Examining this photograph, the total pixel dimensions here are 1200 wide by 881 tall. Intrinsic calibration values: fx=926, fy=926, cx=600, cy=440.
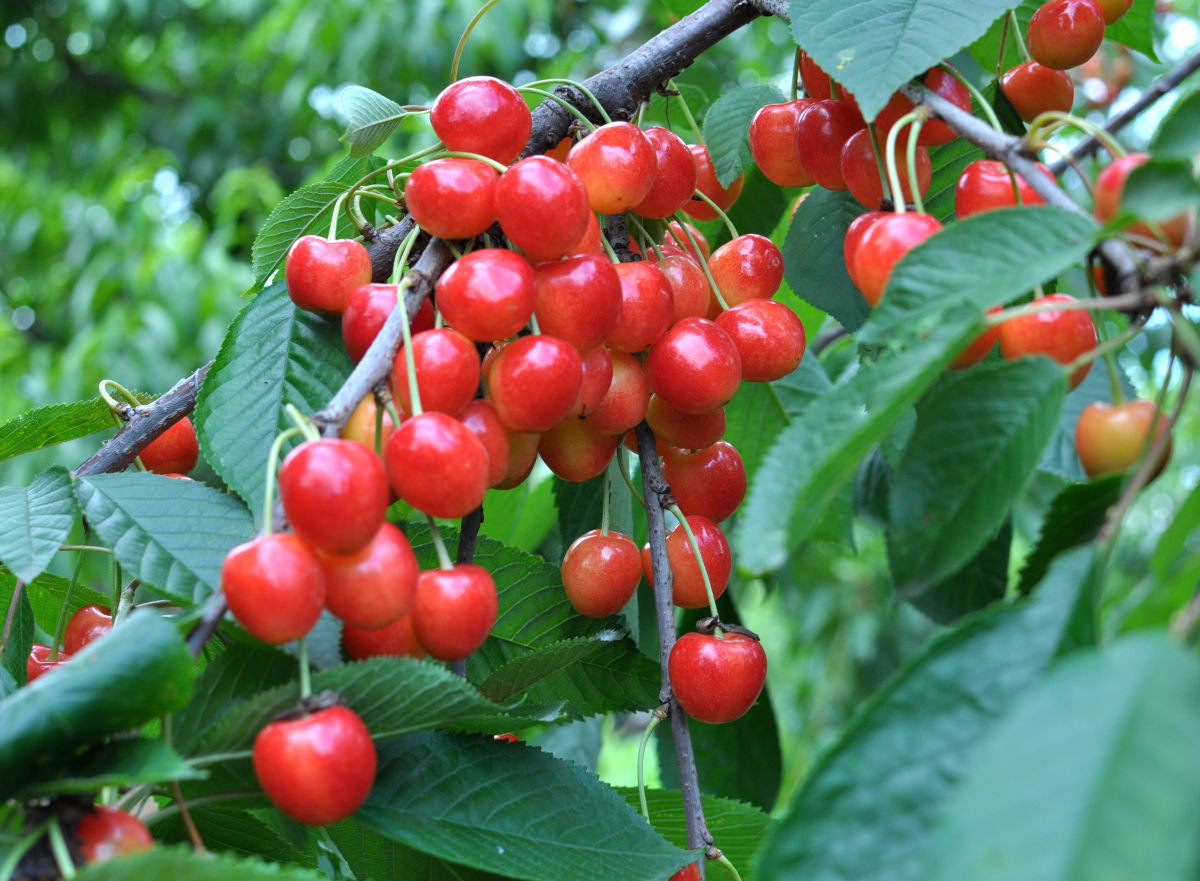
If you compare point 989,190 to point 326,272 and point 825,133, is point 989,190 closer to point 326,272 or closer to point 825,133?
point 825,133

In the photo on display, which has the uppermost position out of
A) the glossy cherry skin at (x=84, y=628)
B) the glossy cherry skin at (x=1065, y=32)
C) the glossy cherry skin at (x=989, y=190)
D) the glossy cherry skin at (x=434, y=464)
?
the glossy cherry skin at (x=1065, y=32)

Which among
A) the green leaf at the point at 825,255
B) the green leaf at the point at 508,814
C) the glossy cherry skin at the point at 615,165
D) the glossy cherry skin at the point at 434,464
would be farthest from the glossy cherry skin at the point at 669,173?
the green leaf at the point at 508,814

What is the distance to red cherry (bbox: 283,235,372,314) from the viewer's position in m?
0.60

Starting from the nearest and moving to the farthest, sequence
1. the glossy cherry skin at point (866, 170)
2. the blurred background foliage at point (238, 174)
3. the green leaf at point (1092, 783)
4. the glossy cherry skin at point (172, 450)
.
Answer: the green leaf at point (1092, 783)
the glossy cherry skin at point (866, 170)
the glossy cherry skin at point (172, 450)
the blurred background foliage at point (238, 174)

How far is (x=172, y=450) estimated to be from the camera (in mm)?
758

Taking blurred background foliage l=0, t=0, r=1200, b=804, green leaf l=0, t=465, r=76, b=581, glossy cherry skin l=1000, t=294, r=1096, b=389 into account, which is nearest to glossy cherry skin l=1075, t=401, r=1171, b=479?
glossy cherry skin l=1000, t=294, r=1096, b=389

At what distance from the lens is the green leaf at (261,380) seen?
58cm

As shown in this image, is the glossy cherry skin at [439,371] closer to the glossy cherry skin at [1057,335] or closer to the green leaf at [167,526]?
the green leaf at [167,526]

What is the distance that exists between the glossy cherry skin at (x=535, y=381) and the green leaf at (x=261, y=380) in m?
0.15

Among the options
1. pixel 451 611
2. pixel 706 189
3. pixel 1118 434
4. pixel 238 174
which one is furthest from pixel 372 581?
pixel 238 174

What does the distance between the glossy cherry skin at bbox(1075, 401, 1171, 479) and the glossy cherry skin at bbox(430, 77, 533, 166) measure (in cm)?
38

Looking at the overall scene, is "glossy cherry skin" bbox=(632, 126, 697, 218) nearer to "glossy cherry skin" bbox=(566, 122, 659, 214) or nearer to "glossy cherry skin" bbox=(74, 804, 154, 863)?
"glossy cherry skin" bbox=(566, 122, 659, 214)

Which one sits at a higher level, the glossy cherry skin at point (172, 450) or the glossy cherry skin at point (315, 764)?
the glossy cherry skin at point (315, 764)

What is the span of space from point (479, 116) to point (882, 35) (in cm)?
25
